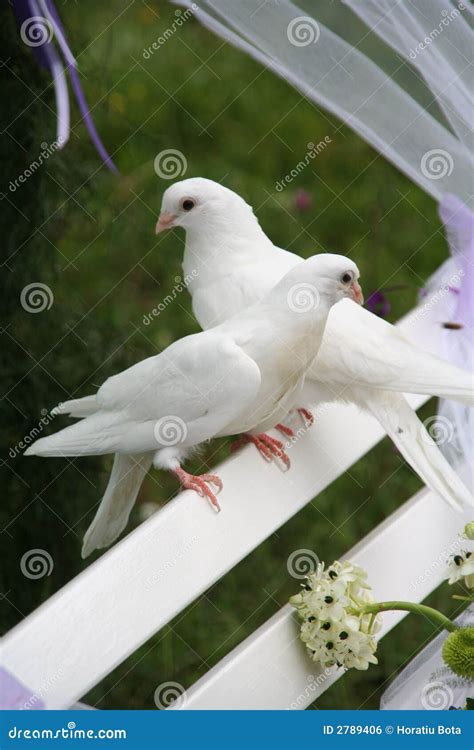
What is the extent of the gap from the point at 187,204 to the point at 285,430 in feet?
0.77

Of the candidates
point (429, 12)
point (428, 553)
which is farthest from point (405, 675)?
point (429, 12)

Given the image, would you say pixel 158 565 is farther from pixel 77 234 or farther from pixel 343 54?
pixel 77 234

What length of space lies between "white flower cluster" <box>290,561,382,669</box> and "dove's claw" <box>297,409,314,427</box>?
21cm

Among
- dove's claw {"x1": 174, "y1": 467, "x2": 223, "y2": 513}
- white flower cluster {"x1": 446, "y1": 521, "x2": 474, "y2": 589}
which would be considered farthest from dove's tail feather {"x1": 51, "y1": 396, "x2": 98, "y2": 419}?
white flower cluster {"x1": 446, "y1": 521, "x2": 474, "y2": 589}

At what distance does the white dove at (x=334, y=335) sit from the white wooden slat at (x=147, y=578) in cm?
8

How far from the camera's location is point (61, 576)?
3.67 feet

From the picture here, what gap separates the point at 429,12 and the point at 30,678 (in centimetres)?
66

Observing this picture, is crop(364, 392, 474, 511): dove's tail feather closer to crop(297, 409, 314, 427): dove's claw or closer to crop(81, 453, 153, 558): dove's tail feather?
crop(297, 409, 314, 427): dove's claw

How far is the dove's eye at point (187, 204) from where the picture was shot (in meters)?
0.94

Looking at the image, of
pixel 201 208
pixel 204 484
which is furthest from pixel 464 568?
pixel 201 208

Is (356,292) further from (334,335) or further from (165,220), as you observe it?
(165,220)

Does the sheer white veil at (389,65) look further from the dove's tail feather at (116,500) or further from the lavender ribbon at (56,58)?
the dove's tail feather at (116,500)

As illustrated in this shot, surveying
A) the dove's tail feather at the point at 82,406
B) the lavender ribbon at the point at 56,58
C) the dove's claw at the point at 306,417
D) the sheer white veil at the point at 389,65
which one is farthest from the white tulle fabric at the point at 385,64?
the dove's tail feather at the point at 82,406

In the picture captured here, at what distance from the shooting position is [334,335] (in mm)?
912
